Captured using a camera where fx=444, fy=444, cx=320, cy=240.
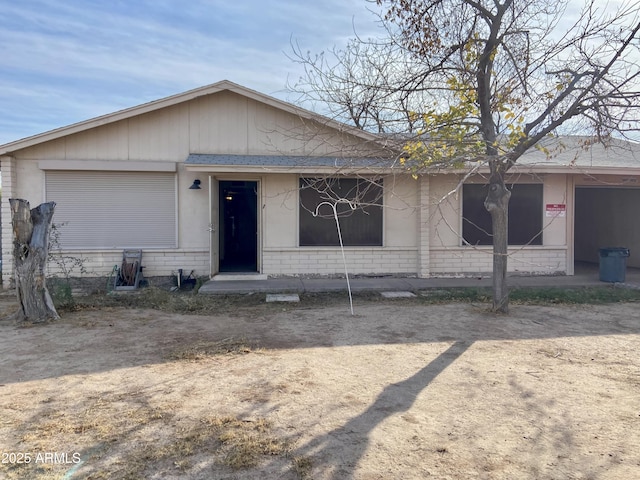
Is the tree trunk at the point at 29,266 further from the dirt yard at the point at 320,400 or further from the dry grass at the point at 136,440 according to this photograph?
the dry grass at the point at 136,440

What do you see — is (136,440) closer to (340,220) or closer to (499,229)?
(499,229)

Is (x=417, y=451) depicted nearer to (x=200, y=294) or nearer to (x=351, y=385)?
(x=351, y=385)

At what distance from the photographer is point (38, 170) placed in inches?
415

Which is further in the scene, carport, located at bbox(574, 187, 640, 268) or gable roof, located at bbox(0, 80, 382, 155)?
carport, located at bbox(574, 187, 640, 268)

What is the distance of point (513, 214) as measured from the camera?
1186cm

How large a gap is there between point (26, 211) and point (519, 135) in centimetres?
752

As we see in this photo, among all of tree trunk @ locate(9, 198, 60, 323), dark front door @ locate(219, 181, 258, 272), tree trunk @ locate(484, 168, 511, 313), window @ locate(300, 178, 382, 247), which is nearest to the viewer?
tree trunk @ locate(9, 198, 60, 323)

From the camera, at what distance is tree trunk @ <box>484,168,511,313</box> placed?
7.40 meters

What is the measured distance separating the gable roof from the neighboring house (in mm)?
27

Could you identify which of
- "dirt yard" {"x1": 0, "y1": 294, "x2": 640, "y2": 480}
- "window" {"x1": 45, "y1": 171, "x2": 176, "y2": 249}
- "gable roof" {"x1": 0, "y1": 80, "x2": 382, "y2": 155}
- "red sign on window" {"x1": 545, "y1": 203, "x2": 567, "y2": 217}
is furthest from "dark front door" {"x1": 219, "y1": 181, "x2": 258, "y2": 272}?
"red sign on window" {"x1": 545, "y1": 203, "x2": 567, "y2": 217}

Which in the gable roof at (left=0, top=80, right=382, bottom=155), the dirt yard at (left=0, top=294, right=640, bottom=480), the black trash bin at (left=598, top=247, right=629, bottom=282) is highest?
the gable roof at (left=0, top=80, right=382, bottom=155)

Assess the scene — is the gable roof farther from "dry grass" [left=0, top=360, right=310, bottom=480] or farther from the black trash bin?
Result: "dry grass" [left=0, top=360, right=310, bottom=480]

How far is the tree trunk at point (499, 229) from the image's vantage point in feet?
24.3

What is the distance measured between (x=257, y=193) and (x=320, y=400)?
796cm
